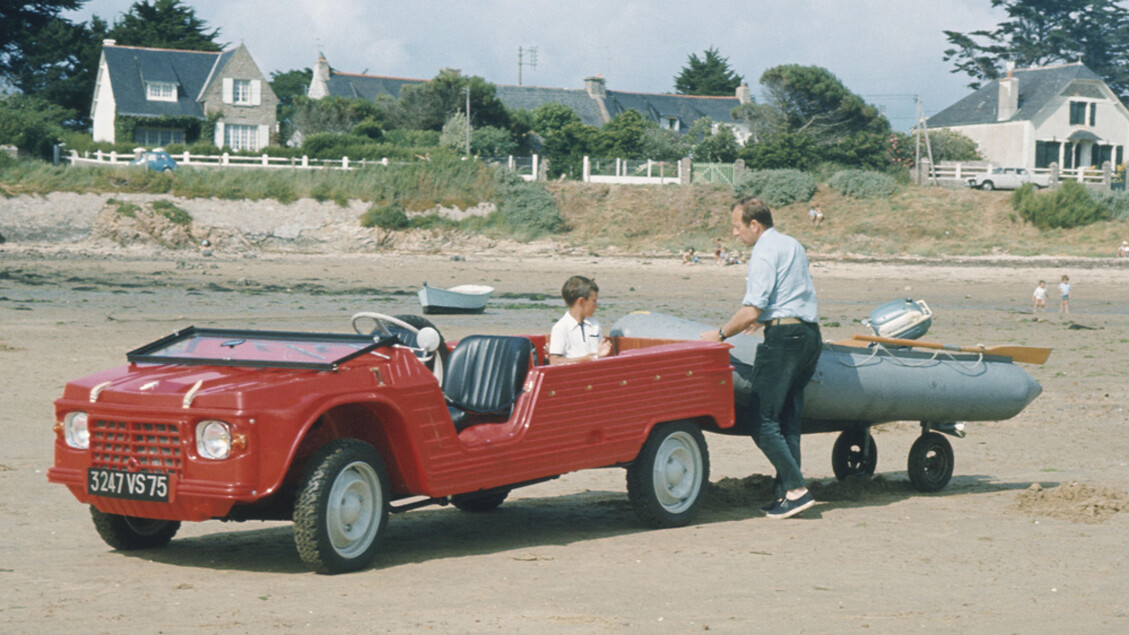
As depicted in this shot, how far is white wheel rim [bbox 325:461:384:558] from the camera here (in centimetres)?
655

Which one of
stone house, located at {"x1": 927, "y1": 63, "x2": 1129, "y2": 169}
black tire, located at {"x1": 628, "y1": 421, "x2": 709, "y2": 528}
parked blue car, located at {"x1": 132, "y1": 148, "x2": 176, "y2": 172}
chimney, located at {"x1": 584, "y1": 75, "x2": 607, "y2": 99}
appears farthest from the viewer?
chimney, located at {"x1": 584, "y1": 75, "x2": 607, "y2": 99}

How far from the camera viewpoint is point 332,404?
21.1 feet

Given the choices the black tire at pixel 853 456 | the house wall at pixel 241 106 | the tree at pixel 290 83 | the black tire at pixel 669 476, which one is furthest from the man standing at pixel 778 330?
the tree at pixel 290 83

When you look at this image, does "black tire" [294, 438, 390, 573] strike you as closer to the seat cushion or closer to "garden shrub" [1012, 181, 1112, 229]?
the seat cushion

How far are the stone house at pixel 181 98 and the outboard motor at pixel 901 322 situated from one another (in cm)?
6116

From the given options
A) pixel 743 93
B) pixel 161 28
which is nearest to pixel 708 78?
pixel 743 93

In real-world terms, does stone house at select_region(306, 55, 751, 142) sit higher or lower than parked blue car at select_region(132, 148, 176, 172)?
higher

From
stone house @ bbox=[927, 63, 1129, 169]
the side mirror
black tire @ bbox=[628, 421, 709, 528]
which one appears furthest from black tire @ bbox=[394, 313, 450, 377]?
stone house @ bbox=[927, 63, 1129, 169]

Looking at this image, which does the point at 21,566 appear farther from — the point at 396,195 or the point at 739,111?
the point at 739,111

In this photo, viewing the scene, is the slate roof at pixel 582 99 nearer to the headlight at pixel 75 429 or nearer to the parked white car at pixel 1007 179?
the parked white car at pixel 1007 179

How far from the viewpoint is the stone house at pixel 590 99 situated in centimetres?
8144

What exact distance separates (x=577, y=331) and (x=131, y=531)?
308 cm

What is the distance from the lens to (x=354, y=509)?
6711 millimetres

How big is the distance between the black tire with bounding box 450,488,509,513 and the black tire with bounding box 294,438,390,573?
1.67 metres
